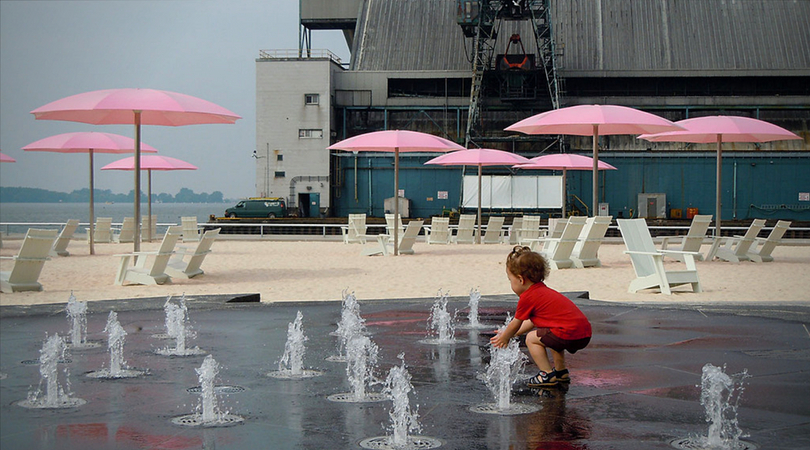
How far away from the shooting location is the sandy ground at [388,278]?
1149 centimetres

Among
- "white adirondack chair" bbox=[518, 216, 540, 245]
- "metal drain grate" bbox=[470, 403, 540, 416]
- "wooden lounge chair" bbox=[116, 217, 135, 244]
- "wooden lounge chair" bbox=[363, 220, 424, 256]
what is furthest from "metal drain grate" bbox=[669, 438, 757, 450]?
"wooden lounge chair" bbox=[116, 217, 135, 244]

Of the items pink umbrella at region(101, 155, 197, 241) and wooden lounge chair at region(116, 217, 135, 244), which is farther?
wooden lounge chair at region(116, 217, 135, 244)

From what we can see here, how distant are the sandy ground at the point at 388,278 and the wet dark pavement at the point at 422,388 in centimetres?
269

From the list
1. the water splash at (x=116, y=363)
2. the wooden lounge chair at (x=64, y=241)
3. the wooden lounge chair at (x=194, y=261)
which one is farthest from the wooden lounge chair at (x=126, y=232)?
the water splash at (x=116, y=363)

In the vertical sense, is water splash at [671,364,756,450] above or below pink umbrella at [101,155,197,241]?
below

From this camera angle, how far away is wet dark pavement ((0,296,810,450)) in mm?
3998

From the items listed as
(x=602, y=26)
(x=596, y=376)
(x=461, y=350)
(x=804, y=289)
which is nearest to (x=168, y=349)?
(x=461, y=350)

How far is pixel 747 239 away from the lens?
680 inches

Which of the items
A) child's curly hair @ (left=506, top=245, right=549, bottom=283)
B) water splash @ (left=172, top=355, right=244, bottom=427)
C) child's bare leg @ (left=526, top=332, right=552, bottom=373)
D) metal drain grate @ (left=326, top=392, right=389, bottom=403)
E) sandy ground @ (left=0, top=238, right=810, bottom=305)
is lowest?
sandy ground @ (left=0, top=238, right=810, bottom=305)

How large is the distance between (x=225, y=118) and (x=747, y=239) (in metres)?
10.6

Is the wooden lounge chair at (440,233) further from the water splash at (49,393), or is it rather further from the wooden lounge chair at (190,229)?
the water splash at (49,393)

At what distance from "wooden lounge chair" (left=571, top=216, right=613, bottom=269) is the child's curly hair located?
1036 centimetres

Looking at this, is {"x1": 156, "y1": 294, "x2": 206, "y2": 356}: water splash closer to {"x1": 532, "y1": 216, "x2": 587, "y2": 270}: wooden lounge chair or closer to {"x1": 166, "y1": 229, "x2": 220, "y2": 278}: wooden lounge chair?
{"x1": 166, "y1": 229, "x2": 220, "y2": 278}: wooden lounge chair

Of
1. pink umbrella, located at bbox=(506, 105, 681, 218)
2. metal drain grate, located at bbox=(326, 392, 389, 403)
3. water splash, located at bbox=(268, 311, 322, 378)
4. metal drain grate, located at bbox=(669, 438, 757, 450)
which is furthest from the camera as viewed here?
pink umbrella, located at bbox=(506, 105, 681, 218)
